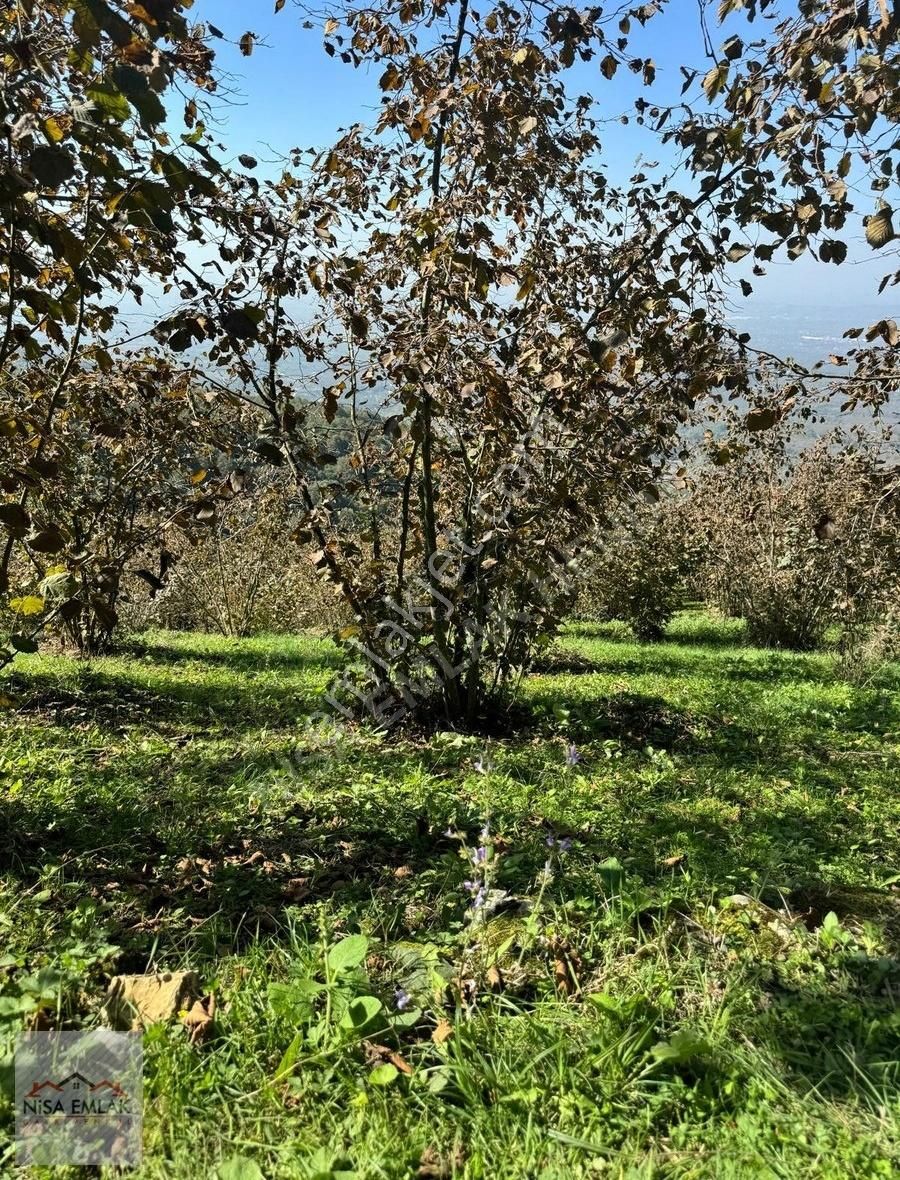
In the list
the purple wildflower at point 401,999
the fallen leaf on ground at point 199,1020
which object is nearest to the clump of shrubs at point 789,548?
the purple wildflower at point 401,999

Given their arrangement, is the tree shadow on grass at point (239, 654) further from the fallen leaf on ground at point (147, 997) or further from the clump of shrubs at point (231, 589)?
the fallen leaf on ground at point (147, 997)

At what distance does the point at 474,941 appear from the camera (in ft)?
6.79

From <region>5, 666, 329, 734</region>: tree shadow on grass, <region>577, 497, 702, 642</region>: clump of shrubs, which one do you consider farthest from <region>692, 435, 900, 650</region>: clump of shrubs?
<region>5, 666, 329, 734</region>: tree shadow on grass

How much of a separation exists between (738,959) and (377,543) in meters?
2.68

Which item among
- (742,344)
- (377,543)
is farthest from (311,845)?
(742,344)

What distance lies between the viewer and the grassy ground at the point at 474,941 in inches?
59.1

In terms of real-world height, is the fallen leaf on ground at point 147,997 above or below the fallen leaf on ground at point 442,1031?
above

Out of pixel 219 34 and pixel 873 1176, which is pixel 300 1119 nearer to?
pixel 873 1176

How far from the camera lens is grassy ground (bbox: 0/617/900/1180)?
1.50 metres

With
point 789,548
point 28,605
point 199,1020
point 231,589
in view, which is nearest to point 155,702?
point 28,605

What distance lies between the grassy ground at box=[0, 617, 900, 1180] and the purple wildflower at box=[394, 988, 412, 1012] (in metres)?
0.02

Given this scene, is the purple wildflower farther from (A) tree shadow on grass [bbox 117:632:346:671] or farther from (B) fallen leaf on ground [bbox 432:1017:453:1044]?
(A) tree shadow on grass [bbox 117:632:346:671]

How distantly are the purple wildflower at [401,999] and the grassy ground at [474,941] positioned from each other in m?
0.02

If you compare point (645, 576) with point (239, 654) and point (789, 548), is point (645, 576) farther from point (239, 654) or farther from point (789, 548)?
point (239, 654)
